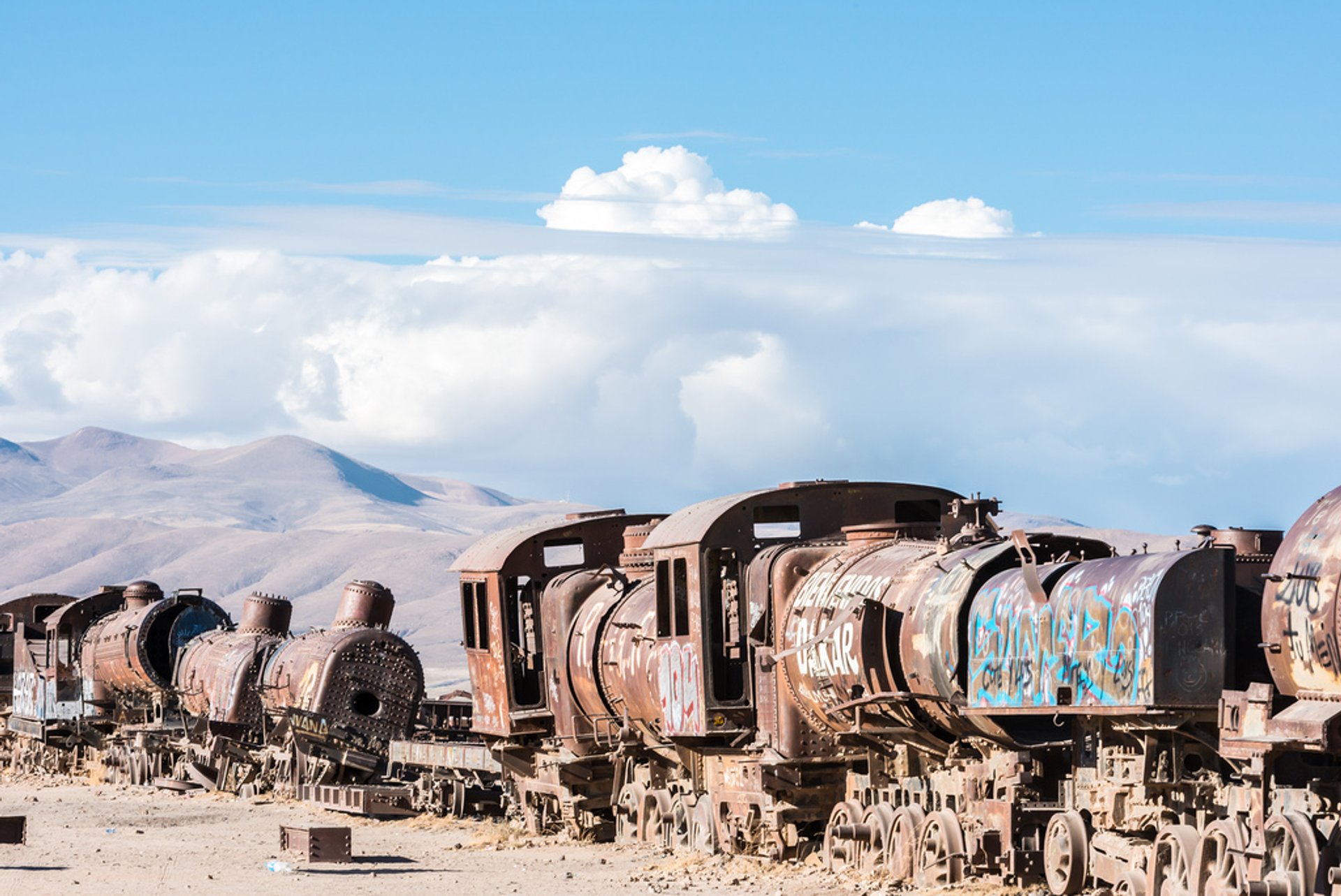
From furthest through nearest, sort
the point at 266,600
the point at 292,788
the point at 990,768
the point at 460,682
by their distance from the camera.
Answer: the point at 460,682 → the point at 266,600 → the point at 292,788 → the point at 990,768

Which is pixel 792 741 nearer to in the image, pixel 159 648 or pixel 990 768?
pixel 990 768

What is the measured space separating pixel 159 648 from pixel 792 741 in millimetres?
22701

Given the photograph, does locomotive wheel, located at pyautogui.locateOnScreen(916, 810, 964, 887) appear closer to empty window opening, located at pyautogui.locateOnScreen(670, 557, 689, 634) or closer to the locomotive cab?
the locomotive cab

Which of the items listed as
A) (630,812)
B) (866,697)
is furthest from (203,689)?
(866,697)

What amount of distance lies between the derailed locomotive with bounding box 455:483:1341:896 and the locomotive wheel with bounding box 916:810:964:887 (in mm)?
38

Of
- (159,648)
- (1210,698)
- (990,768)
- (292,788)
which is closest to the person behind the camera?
(1210,698)

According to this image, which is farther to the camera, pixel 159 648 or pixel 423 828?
pixel 159 648

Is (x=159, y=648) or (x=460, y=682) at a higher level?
(x=159, y=648)

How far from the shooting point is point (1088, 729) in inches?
584

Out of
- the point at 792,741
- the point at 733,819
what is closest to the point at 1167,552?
the point at 792,741

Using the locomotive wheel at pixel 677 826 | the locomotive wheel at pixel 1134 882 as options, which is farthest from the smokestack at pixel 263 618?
the locomotive wheel at pixel 1134 882

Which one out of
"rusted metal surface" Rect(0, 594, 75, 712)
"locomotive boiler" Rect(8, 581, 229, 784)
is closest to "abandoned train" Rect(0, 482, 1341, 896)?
"locomotive boiler" Rect(8, 581, 229, 784)

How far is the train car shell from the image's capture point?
11.8 meters

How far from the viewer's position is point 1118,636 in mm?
13508
